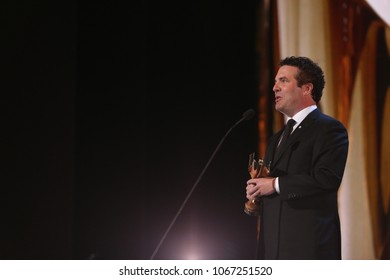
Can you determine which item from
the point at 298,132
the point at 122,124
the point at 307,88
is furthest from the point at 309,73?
the point at 122,124

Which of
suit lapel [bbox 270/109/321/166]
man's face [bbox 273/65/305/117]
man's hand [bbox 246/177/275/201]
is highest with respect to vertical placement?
man's face [bbox 273/65/305/117]

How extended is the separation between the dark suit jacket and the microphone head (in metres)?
Answer: 0.36

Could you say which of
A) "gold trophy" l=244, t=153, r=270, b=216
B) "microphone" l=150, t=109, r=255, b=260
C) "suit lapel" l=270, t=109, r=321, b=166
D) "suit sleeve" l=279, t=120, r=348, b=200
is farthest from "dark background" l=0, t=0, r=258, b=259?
"suit sleeve" l=279, t=120, r=348, b=200

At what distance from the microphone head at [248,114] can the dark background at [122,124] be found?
55 millimetres

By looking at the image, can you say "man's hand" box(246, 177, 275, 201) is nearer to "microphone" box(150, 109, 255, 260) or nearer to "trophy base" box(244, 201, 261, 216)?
"trophy base" box(244, 201, 261, 216)

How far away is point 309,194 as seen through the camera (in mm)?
2641

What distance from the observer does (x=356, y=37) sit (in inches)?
122

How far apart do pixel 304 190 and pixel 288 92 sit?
53 cm

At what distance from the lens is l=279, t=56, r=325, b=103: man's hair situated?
2.88 meters

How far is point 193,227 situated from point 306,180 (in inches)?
31.7

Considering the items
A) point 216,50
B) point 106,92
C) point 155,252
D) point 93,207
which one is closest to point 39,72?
point 106,92

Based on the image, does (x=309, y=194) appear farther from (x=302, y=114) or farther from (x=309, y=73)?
(x=309, y=73)

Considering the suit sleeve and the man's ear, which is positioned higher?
the man's ear
